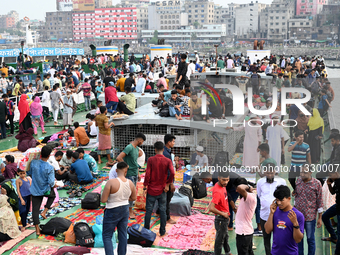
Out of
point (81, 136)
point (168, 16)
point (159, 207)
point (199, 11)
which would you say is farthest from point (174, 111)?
point (199, 11)

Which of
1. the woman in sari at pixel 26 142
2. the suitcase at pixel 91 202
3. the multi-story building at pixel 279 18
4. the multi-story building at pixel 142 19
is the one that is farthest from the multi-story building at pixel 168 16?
the suitcase at pixel 91 202

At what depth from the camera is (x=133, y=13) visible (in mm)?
143250

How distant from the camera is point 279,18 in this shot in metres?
117

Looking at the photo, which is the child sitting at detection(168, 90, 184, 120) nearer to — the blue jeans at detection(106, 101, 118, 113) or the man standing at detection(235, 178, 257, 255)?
the blue jeans at detection(106, 101, 118, 113)

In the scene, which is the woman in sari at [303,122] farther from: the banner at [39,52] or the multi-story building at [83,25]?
the multi-story building at [83,25]

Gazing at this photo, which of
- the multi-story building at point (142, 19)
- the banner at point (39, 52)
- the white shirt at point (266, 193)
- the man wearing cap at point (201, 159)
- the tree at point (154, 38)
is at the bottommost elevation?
the man wearing cap at point (201, 159)

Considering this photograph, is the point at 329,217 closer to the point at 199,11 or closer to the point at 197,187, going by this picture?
the point at 197,187

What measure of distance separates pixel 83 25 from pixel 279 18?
77716 mm

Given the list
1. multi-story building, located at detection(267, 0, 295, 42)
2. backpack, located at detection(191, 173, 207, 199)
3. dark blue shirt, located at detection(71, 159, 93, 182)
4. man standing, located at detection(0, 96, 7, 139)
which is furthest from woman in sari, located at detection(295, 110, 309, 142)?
multi-story building, located at detection(267, 0, 295, 42)

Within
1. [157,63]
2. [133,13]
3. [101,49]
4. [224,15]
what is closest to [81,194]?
[157,63]

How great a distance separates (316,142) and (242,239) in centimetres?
379

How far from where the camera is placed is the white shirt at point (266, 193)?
16.6ft

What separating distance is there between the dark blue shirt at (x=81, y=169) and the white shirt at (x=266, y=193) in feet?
14.2

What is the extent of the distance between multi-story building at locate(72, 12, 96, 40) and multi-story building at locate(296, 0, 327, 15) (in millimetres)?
79241
